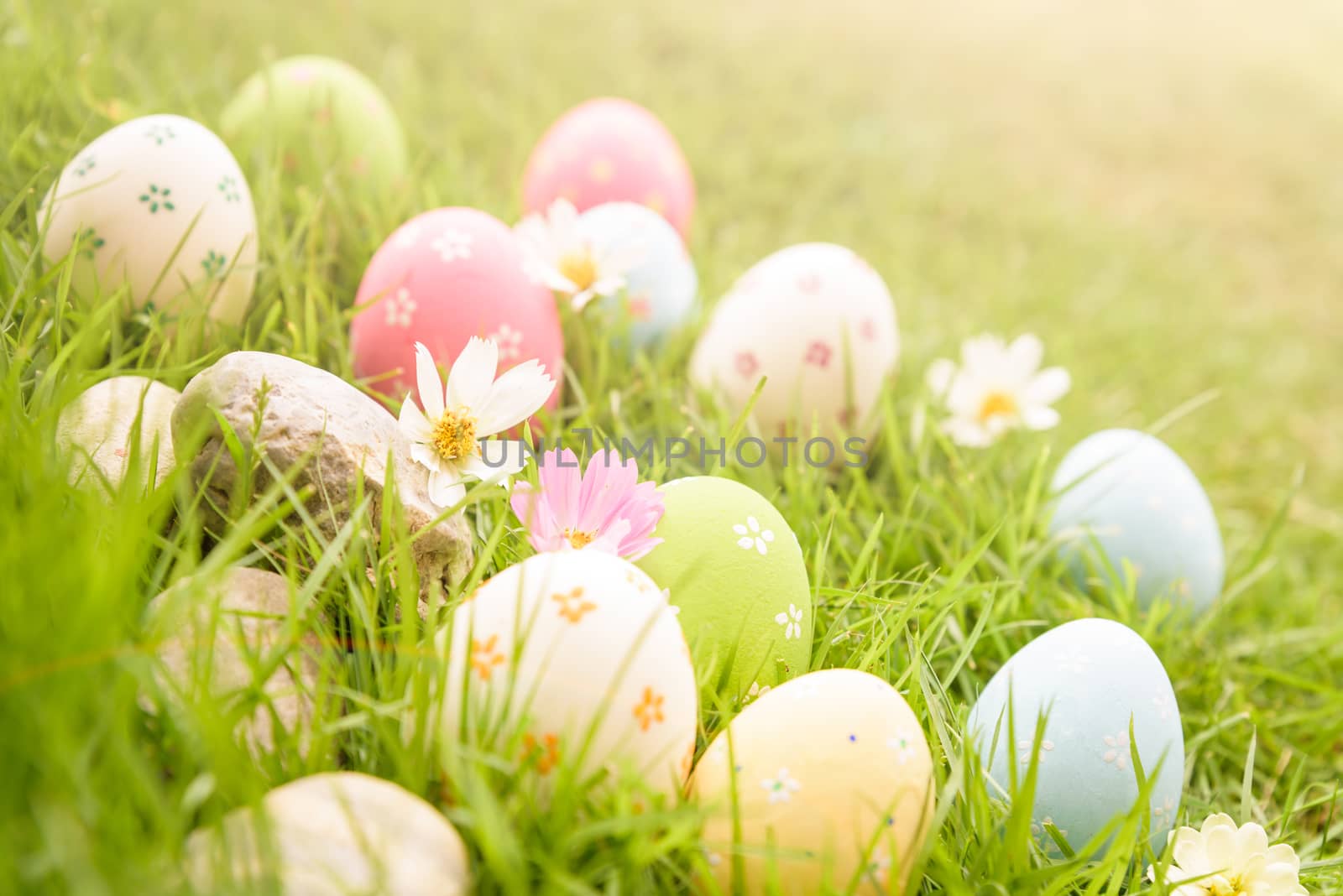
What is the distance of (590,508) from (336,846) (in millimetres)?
330

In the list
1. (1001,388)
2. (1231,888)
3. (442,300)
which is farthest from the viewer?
(1001,388)

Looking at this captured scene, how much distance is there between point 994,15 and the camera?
394cm

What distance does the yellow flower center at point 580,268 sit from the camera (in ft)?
3.67

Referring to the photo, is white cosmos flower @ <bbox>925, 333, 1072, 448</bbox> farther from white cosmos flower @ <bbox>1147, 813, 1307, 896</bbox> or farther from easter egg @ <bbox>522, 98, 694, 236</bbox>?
white cosmos flower @ <bbox>1147, 813, 1307, 896</bbox>

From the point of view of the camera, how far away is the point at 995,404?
4.30 feet

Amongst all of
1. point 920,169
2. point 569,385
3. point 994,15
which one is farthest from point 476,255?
point 994,15

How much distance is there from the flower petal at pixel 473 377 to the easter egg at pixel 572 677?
200 mm

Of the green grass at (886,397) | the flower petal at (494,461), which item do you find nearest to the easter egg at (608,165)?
the green grass at (886,397)

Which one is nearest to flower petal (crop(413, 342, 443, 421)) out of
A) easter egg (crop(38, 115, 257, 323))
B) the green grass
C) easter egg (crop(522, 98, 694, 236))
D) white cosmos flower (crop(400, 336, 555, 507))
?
white cosmos flower (crop(400, 336, 555, 507))

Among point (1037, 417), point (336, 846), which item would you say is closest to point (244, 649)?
point (336, 846)

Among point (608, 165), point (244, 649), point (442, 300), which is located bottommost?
point (244, 649)

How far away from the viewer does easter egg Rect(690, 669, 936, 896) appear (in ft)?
2.02

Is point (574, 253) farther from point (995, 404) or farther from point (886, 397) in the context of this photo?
point (995, 404)

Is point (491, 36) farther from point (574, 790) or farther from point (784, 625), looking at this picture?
point (574, 790)
